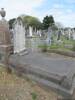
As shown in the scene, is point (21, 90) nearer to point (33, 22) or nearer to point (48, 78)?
point (48, 78)

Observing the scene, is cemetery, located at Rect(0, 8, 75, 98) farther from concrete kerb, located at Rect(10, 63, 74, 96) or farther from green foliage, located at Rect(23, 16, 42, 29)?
green foliage, located at Rect(23, 16, 42, 29)

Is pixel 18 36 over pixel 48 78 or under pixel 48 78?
over

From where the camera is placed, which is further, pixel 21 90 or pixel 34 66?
pixel 34 66

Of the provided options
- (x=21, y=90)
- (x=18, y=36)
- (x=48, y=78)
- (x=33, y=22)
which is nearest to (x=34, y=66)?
(x=48, y=78)

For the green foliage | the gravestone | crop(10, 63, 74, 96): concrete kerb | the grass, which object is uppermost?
the green foliage

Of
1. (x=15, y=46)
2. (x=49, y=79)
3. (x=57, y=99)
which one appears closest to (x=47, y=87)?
(x=49, y=79)

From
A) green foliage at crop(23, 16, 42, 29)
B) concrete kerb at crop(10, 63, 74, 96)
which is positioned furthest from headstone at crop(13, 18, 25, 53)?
green foliage at crop(23, 16, 42, 29)

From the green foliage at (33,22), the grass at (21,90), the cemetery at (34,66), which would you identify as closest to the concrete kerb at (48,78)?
the cemetery at (34,66)

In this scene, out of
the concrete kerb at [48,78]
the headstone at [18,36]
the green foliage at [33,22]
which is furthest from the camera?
the green foliage at [33,22]

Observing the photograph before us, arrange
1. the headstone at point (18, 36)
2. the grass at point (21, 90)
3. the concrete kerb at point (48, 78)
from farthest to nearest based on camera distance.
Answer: the headstone at point (18, 36)
the concrete kerb at point (48, 78)
the grass at point (21, 90)

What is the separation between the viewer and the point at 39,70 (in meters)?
5.92

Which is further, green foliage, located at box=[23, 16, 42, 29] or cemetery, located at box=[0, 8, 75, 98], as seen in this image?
green foliage, located at box=[23, 16, 42, 29]

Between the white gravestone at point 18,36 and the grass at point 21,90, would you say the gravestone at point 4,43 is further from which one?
the grass at point 21,90

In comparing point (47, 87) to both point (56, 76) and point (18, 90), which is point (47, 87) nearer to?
point (56, 76)
